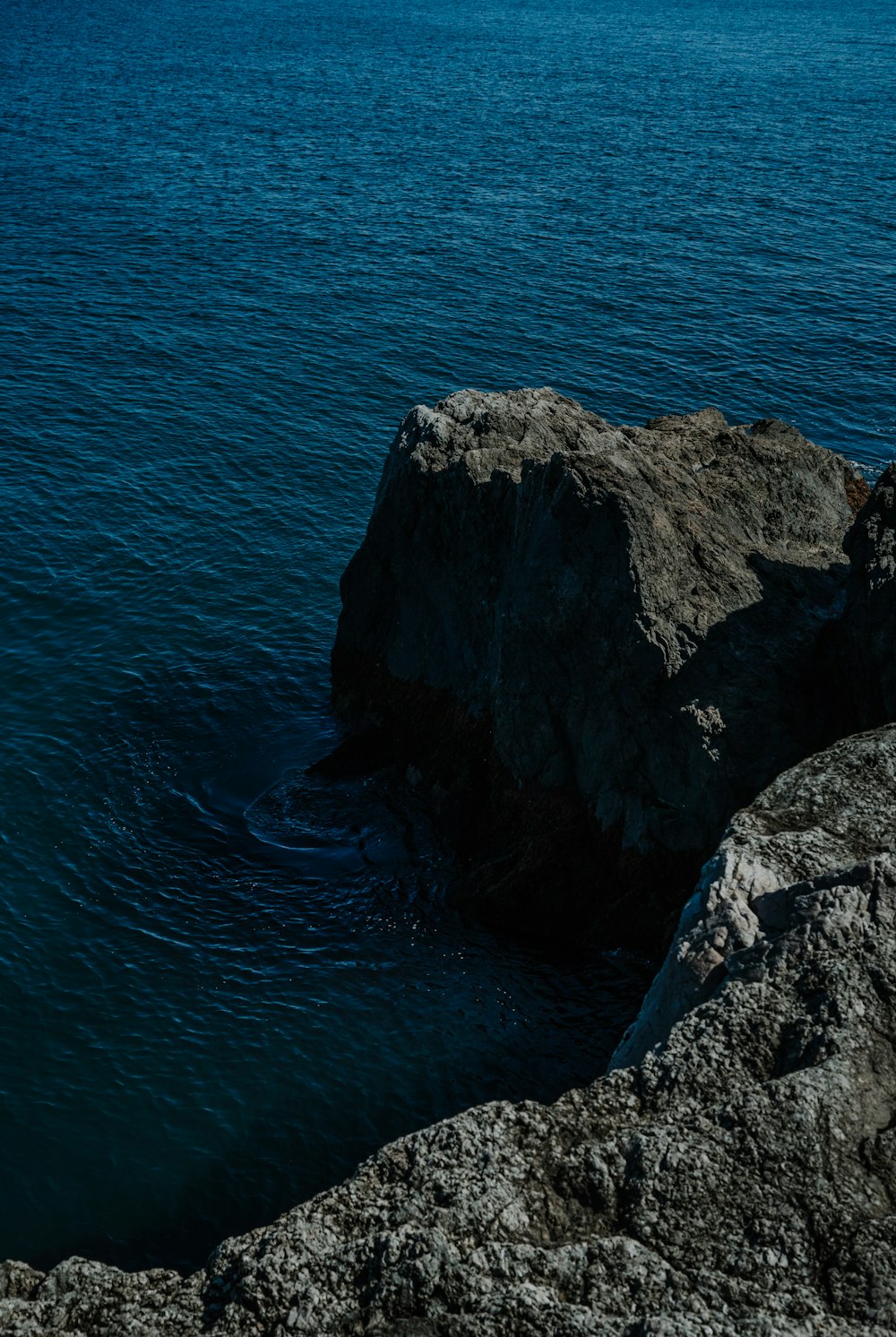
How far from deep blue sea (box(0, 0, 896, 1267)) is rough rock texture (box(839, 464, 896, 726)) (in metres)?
9.39

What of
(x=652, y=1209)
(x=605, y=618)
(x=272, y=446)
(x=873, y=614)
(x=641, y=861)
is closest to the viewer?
(x=652, y=1209)

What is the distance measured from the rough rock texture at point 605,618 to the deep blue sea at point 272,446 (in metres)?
3.60

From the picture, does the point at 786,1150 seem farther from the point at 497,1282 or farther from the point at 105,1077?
the point at 105,1077

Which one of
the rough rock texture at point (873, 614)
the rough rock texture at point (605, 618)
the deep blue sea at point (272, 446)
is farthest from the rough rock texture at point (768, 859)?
the deep blue sea at point (272, 446)

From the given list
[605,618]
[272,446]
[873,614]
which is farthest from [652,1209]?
[272,446]

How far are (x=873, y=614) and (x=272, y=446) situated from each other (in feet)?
127

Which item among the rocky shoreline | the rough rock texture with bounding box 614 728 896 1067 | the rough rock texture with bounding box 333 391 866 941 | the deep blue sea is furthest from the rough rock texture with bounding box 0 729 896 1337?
the rough rock texture with bounding box 333 391 866 941

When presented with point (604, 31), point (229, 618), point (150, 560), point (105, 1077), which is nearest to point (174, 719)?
point (229, 618)

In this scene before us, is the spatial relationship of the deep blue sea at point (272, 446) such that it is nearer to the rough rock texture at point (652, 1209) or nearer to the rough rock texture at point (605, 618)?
the rough rock texture at point (605, 618)

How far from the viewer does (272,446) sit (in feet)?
201

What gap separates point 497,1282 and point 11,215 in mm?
88277

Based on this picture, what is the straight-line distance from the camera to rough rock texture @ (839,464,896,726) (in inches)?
1104

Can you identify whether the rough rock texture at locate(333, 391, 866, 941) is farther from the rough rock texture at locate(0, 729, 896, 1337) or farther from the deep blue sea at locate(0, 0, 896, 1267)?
the rough rock texture at locate(0, 729, 896, 1337)

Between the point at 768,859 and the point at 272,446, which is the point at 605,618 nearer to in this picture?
the point at 768,859
